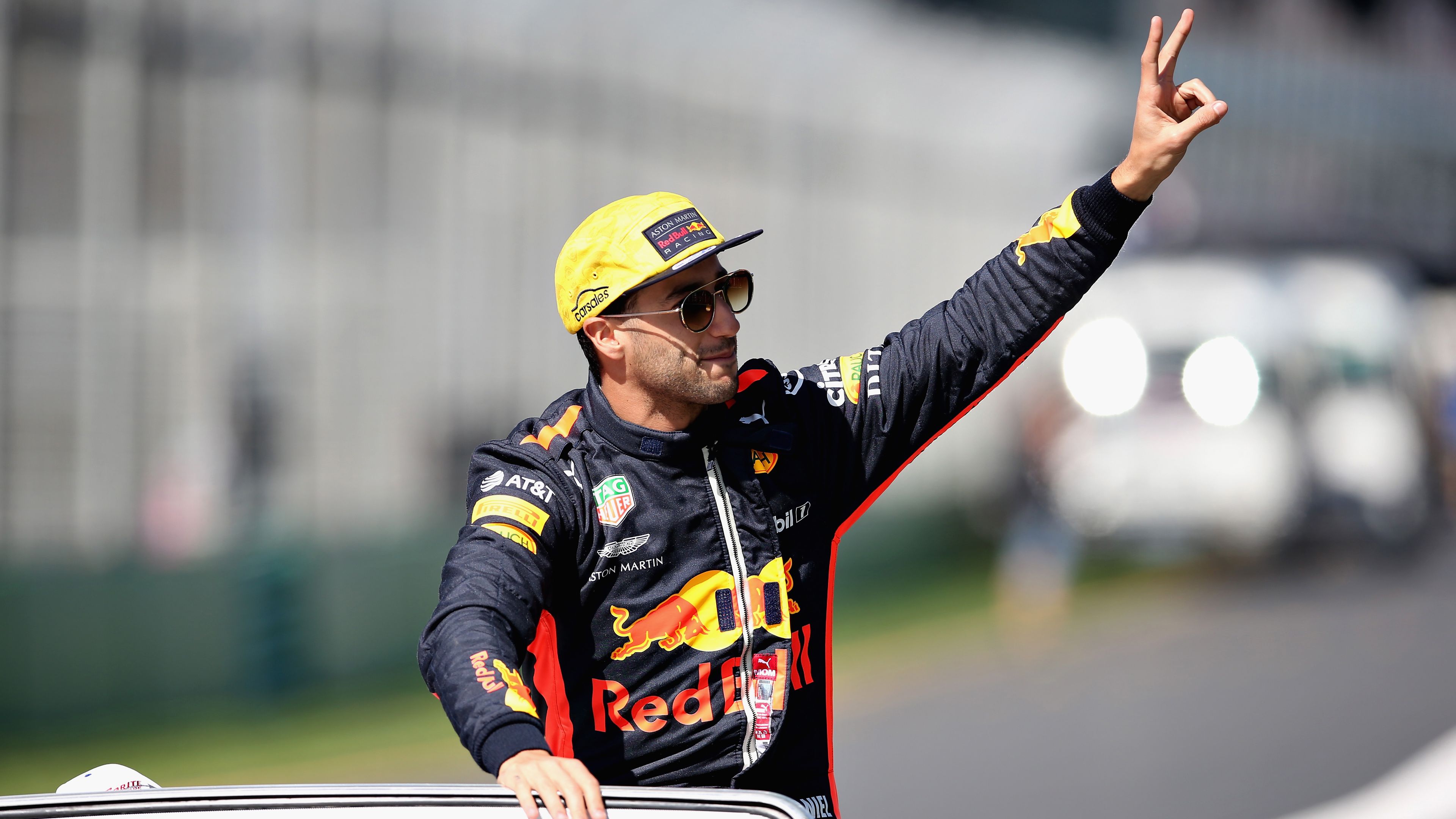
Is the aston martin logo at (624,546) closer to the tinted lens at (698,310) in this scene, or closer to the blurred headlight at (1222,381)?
the tinted lens at (698,310)

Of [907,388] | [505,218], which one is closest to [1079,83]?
[505,218]

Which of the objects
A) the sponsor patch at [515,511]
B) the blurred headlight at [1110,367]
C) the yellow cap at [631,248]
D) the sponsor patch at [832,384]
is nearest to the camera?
the sponsor patch at [515,511]

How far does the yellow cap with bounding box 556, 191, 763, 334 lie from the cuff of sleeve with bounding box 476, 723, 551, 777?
3.19 feet

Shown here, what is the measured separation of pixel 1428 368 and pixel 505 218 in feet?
34.8

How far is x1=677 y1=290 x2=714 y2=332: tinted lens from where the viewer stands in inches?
118

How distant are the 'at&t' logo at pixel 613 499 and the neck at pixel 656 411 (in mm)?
165

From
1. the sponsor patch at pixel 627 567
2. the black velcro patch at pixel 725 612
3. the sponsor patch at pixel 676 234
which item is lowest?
the black velcro patch at pixel 725 612

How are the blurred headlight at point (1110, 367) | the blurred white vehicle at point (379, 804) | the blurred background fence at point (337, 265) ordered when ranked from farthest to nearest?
the blurred headlight at point (1110, 367) < the blurred background fence at point (337, 265) < the blurred white vehicle at point (379, 804)

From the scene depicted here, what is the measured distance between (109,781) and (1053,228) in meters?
Answer: 2.07

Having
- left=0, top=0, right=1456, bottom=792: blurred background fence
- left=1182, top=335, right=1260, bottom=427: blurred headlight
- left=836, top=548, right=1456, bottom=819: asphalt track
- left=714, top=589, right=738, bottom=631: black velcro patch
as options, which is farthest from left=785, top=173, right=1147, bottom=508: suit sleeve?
left=1182, top=335, right=1260, bottom=427: blurred headlight

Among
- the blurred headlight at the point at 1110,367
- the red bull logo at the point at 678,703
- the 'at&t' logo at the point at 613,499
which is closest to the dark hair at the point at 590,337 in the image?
the 'at&t' logo at the point at 613,499

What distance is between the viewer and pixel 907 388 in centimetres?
322

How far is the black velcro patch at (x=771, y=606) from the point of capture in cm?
292

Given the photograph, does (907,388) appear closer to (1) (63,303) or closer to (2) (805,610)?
(2) (805,610)
